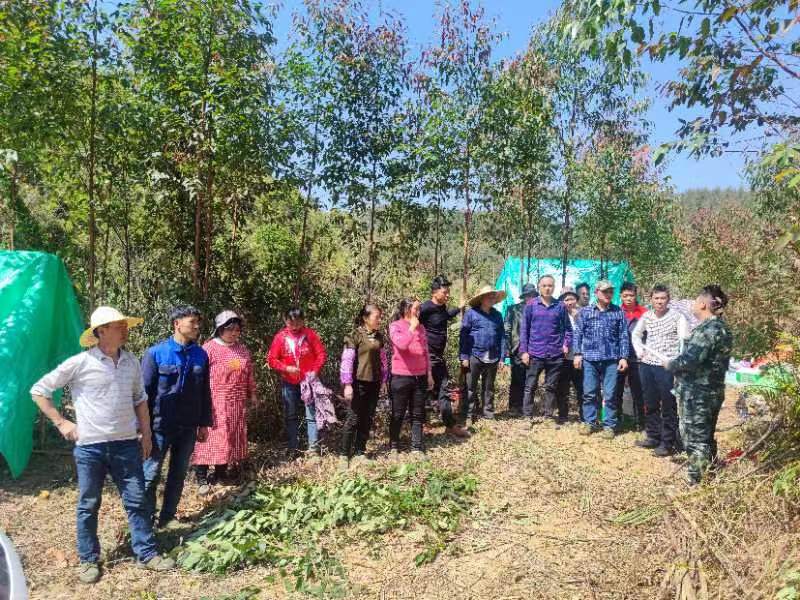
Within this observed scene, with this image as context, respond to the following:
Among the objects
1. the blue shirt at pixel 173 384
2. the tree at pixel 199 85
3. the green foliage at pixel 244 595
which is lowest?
the green foliage at pixel 244 595

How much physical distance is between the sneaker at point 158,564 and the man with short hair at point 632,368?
15.1ft

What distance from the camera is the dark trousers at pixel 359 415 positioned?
5.49 meters

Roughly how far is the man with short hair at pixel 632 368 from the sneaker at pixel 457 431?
1729 millimetres

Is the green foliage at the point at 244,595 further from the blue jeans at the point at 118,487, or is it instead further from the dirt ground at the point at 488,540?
the blue jeans at the point at 118,487

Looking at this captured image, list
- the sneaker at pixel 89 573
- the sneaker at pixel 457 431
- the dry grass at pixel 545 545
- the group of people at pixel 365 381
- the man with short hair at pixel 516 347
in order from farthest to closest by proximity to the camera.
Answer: the man with short hair at pixel 516 347, the sneaker at pixel 457 431, the group of people at pixel 365 381, the sneaker at pixel 89 573, the dry grass at pixel 545 545

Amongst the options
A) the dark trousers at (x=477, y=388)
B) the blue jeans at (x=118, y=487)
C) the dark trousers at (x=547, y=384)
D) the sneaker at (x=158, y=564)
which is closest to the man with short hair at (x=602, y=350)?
the dark trousers at (x=547, y=384)

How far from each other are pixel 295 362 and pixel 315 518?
5.50 feet

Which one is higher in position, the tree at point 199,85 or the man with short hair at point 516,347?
the tree at point 199,85

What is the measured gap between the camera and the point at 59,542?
4.07 metres

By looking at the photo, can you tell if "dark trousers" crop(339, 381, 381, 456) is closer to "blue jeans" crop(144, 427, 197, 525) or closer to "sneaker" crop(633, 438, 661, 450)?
"blue jeans" crop(144, 427, 197, 525)

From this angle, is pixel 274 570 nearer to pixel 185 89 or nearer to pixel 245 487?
pixel 245 487

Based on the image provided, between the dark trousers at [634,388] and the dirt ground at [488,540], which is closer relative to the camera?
the dirt ground at [488,540]

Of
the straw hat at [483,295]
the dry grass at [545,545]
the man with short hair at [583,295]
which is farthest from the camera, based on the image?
the man with short hair at [583,295]

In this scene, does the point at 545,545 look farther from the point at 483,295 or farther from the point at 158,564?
the point at 483,295
